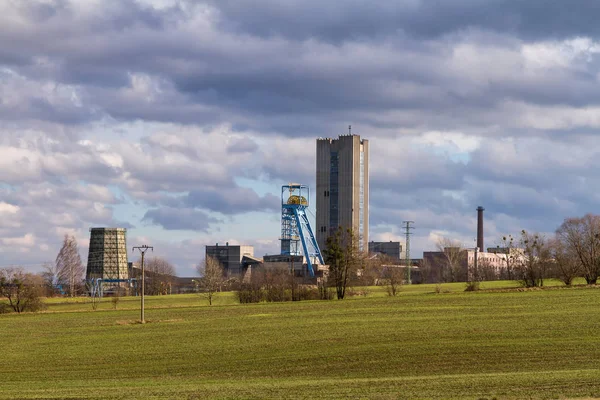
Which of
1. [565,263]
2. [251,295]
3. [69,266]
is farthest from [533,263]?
[69,266]

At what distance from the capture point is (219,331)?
209 feet

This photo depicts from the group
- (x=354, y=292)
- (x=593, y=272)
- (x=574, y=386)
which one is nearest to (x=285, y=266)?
(x=354, y=292)

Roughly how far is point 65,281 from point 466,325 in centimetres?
15098

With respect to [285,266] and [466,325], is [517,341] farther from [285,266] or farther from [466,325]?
[285,266]

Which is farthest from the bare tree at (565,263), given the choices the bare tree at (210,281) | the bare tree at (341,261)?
the bare tree at (210,281)

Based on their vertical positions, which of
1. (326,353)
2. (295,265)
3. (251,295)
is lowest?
→ (326,353)

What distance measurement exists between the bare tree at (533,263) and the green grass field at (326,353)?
24.9 meters

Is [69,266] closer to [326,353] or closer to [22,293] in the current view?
[22,293]

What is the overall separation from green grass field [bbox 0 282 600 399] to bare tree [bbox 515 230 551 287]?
980 inches

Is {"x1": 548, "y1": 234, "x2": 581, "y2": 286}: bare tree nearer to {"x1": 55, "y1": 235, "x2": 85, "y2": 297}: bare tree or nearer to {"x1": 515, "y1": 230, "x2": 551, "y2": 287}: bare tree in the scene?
{"x1": 515, "y1": 230, "x2": 551, "y2": 287}: bare tree

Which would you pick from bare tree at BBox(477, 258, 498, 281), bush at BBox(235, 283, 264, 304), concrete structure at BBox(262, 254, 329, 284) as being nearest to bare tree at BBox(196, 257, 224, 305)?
bush at BBox(235, 283, 264, 304)

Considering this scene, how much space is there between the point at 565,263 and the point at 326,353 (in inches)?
2707

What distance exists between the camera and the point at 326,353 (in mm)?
48125

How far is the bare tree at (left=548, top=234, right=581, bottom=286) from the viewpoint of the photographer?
106812 mm
